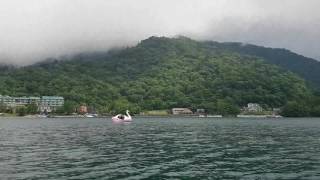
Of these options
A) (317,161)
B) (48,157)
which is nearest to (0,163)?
(48,157)

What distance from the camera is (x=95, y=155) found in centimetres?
5281

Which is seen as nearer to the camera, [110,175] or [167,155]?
[110,175]

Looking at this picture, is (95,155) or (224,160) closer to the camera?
(224,160)

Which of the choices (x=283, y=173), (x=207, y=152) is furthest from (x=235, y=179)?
(x=207, y=152)

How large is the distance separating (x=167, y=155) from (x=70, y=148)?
46.0ft

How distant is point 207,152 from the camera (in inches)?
2216

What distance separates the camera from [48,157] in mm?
50531

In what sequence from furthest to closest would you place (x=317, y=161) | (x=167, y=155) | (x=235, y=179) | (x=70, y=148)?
(x=70, y=148) → (x=167, y=155) → (x=317, y=161) → (x=235, y=179)

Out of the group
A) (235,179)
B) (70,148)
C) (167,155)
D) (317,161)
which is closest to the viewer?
(235,179)

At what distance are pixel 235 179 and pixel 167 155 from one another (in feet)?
54.6

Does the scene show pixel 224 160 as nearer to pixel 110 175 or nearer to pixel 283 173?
pixel 283 173

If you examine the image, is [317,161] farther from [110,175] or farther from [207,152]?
[110,175]

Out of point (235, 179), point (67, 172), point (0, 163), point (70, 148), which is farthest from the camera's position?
point (70, 148)

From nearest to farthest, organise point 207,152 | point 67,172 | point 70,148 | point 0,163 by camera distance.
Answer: point 67,172
point 0,163
point 207,152
point 70,148
